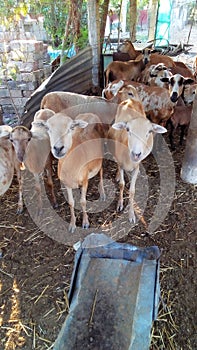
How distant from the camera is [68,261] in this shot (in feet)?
9.76

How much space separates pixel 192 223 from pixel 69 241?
1.33 meters

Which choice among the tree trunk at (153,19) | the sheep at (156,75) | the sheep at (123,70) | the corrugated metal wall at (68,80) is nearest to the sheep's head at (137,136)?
the corrugated metal wall at (68,80)

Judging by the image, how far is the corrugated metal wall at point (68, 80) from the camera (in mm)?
4988

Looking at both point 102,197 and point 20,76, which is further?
point 20,76

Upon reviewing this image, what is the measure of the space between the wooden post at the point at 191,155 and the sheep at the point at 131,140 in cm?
66

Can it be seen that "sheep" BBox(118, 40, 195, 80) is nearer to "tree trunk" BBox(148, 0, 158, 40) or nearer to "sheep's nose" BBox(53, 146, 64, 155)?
"sheep's nose" BBox(53, 146, 64, 155)

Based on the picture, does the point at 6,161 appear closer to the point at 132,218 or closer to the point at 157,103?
the point at 132,218

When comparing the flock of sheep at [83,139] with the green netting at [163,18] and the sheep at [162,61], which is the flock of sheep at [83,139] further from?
the green netting at [163,18]

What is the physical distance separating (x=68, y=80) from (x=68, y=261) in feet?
12.8

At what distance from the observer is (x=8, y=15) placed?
465 cm

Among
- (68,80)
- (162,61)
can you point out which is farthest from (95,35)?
(162,61)

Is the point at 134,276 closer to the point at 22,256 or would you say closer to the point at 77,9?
the point at 22,256

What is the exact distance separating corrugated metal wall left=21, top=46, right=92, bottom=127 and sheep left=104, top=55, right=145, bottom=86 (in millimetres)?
428

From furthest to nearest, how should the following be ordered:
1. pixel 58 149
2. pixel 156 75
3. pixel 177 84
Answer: pixel 156 75 → pixel 177 84 → pixel 58 149
